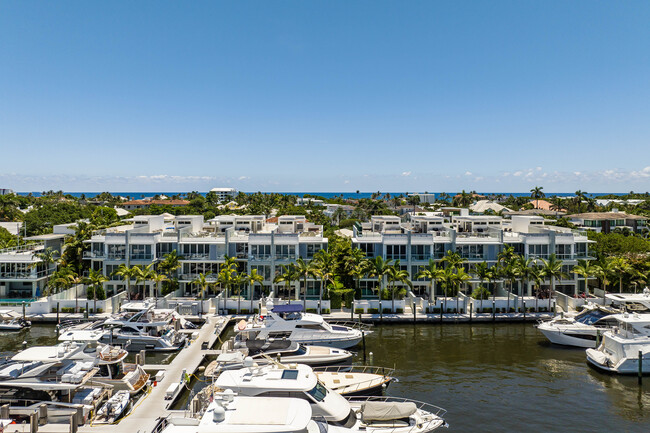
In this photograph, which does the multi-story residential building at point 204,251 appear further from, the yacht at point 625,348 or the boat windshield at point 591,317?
the yacht at point 625,348

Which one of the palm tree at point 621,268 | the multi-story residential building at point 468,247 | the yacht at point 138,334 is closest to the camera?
the yacht at point 138,334

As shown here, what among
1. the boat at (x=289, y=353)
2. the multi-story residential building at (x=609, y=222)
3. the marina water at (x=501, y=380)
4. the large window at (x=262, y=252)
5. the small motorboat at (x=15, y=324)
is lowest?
the marina water at (x=501, y=380)

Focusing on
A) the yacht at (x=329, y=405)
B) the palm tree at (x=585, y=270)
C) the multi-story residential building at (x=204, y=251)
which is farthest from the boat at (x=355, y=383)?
the palm tree at (x=585, y=270)

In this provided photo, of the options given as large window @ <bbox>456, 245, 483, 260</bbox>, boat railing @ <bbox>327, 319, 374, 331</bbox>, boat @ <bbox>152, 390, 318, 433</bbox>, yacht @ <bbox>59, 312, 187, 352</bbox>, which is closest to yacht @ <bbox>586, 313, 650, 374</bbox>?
boat railing @ <bbox>327, 319, 374, 331</bbox>

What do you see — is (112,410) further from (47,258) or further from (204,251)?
(47,258)

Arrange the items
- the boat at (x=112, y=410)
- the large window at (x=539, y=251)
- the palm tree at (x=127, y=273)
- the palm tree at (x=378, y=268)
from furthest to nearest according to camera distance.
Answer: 1. the large window at (x=539, y=251)
2. the palm tree at (x=378, y=268)
3. the palm tree at (x=127, y=273)
4. the boat at (x=112, y=410)

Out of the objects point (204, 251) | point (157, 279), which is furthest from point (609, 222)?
point (157, 279)

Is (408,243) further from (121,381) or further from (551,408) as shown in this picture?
(121,381)
